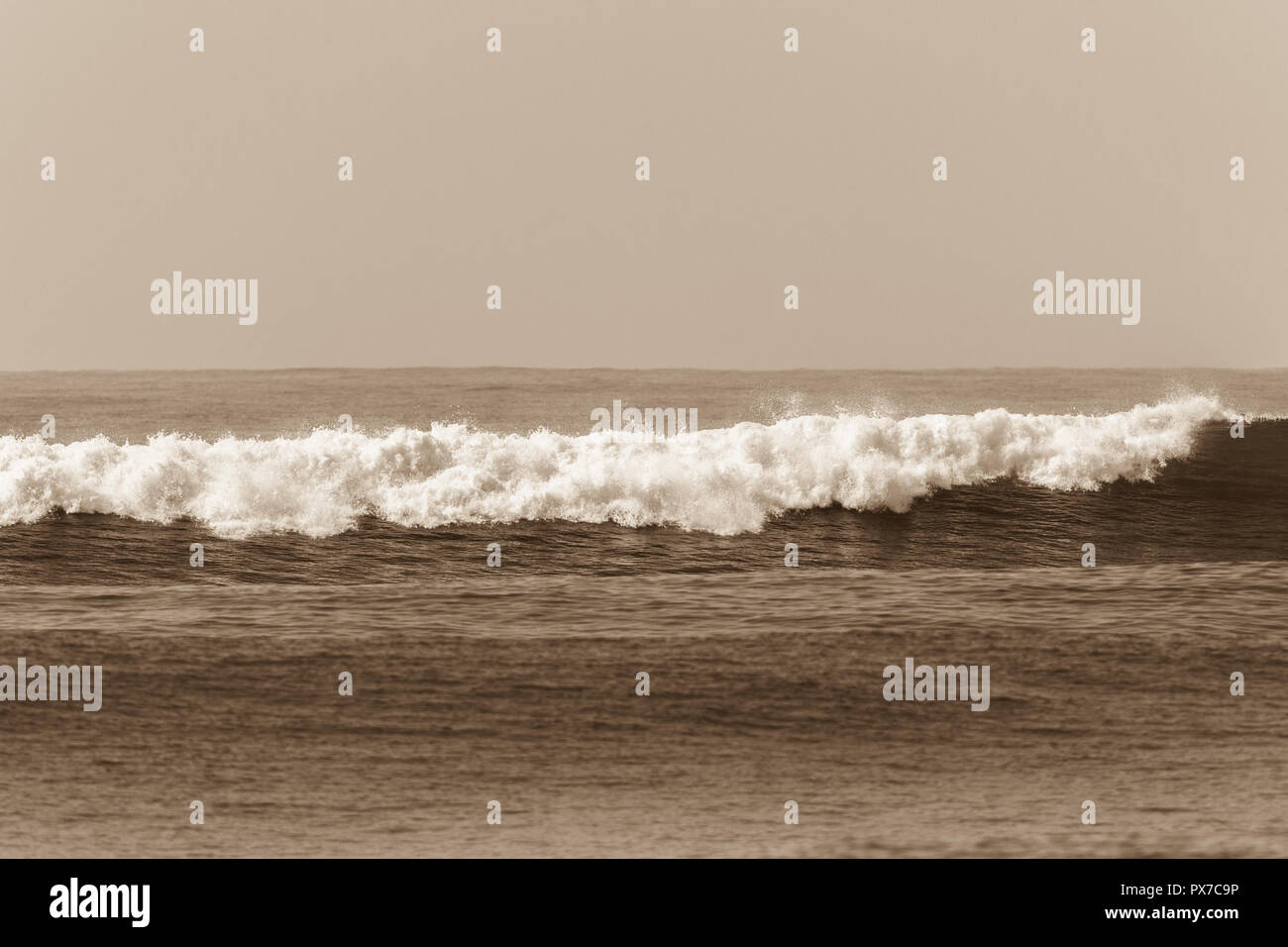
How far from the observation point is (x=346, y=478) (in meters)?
14.7

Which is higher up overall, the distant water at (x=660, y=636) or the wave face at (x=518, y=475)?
the wave face at (x=518, y=475)

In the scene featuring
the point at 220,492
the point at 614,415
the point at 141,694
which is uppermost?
the point at 614,415

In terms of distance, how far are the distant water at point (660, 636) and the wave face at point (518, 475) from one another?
0.05 meters

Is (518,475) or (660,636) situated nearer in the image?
(660,636)

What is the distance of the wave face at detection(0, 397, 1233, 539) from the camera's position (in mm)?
14234

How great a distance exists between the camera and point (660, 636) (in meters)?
10.4

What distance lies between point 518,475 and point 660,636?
5.03 metres

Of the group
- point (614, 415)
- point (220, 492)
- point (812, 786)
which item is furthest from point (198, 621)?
point (614, 415)

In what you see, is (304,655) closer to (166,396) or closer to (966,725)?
(966,725)

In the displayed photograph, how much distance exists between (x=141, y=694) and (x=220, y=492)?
5.45 m

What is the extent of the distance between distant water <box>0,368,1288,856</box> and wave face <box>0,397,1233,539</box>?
5 centimetres

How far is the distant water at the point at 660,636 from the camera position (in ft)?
24.4

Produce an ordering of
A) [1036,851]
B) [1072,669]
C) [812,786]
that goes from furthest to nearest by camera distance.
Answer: [1072,669], [812,786], [1036,851]

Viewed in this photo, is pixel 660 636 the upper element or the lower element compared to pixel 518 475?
lower
